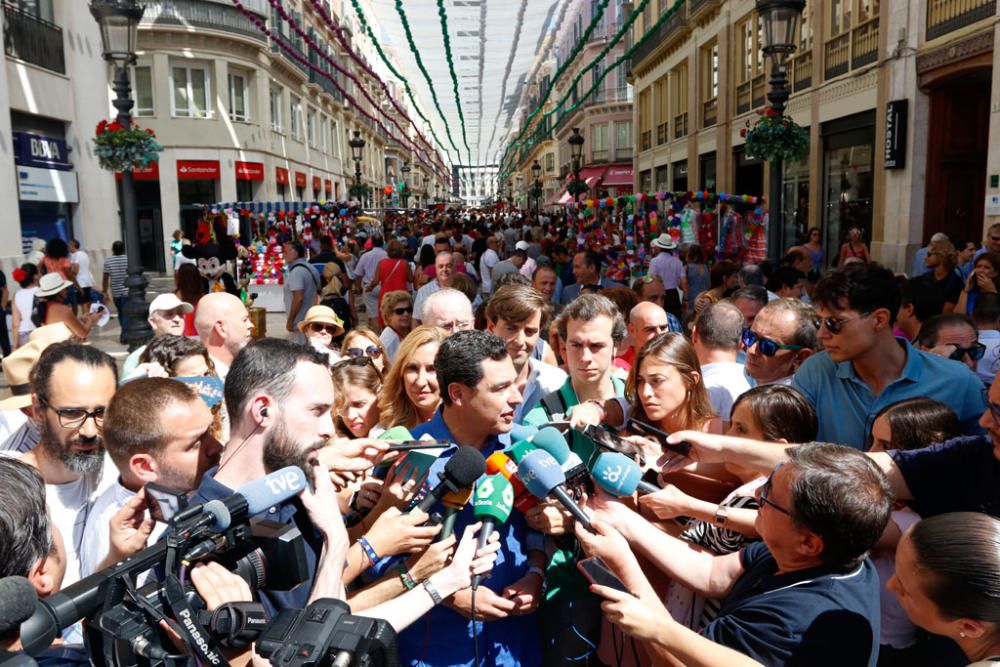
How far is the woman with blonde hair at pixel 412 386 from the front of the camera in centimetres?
414

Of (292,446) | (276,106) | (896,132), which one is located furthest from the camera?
(276,106)

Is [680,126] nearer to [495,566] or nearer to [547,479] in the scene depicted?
[495,566]

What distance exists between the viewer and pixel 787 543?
7.73ft

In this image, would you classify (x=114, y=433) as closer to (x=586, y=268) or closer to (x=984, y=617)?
(x=984, y=617)

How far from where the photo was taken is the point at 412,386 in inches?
164

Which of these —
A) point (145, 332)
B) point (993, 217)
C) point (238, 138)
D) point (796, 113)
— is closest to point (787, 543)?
point (145, 332)

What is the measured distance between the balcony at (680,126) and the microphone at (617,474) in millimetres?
29129

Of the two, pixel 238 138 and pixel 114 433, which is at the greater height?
pixel 238 138

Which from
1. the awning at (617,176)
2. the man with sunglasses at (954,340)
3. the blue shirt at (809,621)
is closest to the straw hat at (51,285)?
the blue shirt at (809,621)

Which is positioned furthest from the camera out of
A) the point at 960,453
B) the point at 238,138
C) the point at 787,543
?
the point at 238,138

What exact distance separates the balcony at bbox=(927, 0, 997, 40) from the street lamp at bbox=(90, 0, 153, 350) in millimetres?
13011

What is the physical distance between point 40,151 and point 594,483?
64.8ft

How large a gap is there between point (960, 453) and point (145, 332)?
10.9 m

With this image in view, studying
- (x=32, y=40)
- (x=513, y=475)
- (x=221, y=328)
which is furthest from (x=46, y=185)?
(x=513, y=475)
